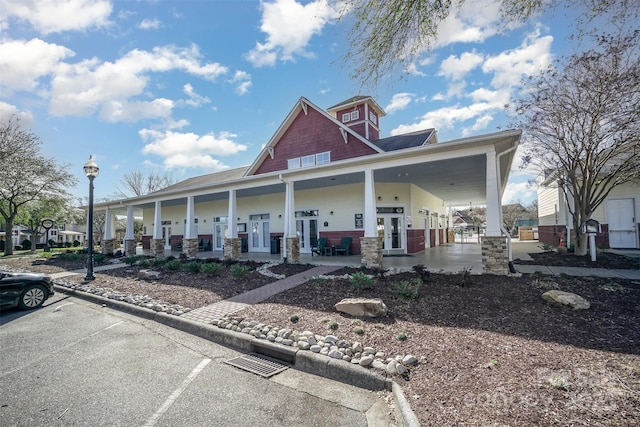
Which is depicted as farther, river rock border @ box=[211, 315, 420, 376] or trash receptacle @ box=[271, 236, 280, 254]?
trash receptacle @ box=[271, 236, 280, 254]

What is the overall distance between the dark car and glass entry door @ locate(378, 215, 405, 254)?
12.6 metres

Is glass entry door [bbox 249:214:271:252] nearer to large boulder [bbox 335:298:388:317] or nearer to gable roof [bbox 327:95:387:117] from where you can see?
gable roof [bbox 327:95:387:117]

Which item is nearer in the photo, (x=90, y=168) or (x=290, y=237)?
(x=90, y=168)

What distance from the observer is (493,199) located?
8.16 metres

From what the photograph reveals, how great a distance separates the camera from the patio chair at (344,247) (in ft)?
48.3

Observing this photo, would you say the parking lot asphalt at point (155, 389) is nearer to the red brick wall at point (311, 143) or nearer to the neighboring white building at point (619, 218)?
the red brick wall at point (311, 143)

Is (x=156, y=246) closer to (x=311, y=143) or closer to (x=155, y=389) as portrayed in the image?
(x=311, y=143)

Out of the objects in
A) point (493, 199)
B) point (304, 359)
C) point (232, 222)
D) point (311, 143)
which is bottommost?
point (304, 359)

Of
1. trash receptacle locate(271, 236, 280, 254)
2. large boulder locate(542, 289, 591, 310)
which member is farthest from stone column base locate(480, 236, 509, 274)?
trash receptacle locate(271, 236, 280, 254)

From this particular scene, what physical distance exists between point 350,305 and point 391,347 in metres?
1.37

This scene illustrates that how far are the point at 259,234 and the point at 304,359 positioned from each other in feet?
49.0

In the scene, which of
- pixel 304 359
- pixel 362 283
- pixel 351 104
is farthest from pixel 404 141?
pixel 304 359

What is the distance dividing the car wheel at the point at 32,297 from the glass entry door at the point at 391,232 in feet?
41.3

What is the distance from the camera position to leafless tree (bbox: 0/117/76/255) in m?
19.1
